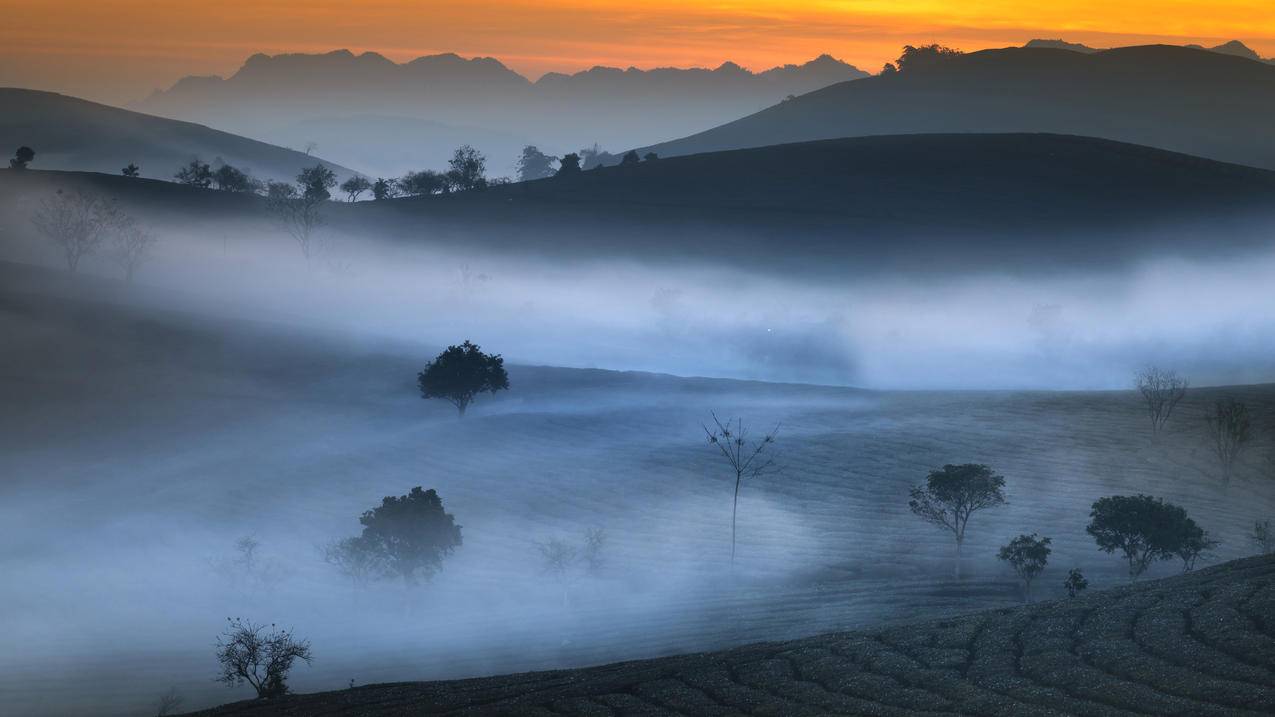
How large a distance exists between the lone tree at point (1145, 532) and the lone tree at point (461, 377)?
1949 inches

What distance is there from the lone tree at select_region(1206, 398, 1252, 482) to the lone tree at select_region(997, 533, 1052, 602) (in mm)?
23105

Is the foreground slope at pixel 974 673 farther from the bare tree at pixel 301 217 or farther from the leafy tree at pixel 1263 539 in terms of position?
the bare tree at pixel 301 217

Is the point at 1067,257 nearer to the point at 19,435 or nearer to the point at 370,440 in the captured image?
the point at 370,440

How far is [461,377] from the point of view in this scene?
3856 inches

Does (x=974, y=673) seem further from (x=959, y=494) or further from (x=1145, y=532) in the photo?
(x=959, y=494)

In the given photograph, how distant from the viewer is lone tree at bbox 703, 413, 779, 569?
81.2 metres

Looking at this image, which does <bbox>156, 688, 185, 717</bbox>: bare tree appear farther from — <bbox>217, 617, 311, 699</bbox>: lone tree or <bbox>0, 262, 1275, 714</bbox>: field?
<bbox>217, 617, 311, 699</bbox>: lone tree

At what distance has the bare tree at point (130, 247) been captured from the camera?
154625 mm

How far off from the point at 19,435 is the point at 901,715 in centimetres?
7912

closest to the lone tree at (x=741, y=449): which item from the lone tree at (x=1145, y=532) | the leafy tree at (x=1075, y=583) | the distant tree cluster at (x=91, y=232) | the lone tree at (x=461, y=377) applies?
the lone tree at (x=461, y=377)

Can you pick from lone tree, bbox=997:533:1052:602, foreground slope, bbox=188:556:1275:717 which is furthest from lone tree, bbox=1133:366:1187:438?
foreground slope, bbox=188:556:1275:717

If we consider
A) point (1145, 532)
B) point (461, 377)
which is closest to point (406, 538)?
point (461, 377)

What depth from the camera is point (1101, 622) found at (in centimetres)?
4019

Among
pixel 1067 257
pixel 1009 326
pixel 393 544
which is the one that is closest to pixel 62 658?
pixel 393 544
